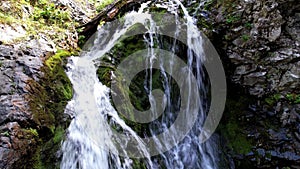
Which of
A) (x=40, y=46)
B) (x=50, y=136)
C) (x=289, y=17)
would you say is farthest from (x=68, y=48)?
(x=289, y=17)

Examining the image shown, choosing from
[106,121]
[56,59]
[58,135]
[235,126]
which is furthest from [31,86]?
[235,126]

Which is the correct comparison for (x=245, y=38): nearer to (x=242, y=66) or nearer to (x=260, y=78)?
(x=242, y=66)

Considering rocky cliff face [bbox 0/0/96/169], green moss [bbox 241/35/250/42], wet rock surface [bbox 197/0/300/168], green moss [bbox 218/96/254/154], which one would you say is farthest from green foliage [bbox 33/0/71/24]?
green moss [bbox 218/96/254/154]

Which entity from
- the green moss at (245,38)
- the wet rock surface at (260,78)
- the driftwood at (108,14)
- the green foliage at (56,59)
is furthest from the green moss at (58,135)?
the green moss at (245,38)

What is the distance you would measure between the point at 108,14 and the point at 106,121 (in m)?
3.13

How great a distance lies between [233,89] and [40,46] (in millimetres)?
3976

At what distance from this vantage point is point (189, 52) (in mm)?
5824

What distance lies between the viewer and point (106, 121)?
13.5 feet

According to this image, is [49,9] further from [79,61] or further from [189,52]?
[189,52]

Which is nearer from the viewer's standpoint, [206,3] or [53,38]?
[53,38]

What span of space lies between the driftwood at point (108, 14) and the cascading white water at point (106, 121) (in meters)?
0.20

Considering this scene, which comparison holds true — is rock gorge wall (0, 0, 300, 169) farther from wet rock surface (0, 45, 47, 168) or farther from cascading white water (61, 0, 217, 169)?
cascading white water (61, 0, 217, 169)

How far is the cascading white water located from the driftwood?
20 centimetres

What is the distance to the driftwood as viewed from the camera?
20.4 ft
